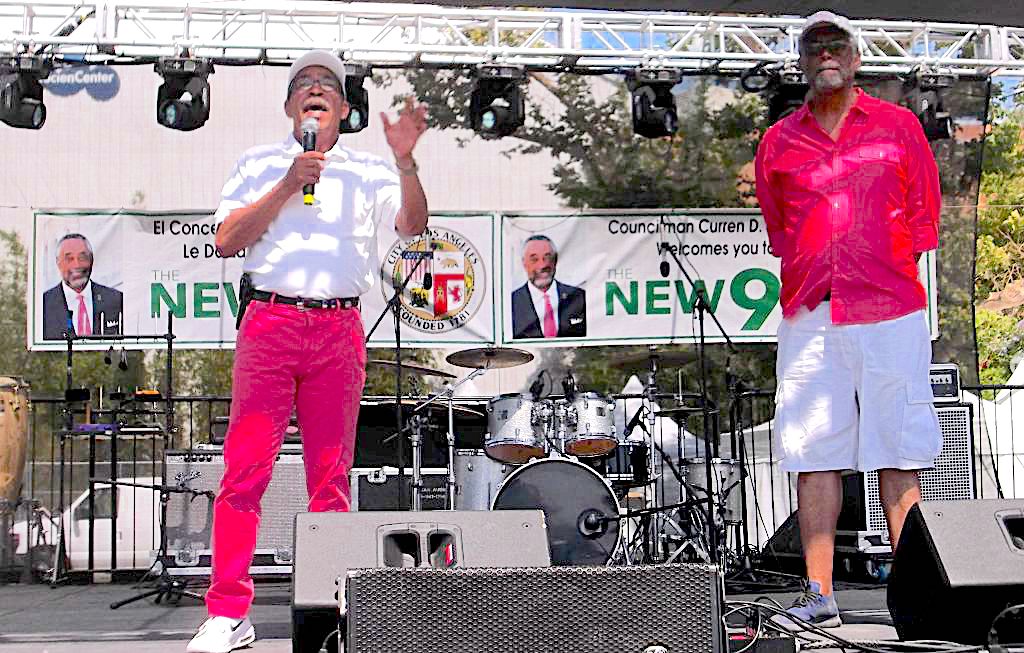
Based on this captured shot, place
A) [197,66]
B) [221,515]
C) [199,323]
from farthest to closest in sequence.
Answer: [199,323]
[197,66]
[221,515]

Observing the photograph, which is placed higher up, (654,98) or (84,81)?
(84,81)

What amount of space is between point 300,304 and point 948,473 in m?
4.17

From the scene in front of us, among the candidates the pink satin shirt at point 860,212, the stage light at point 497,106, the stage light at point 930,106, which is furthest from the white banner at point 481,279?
the pink satin shirt at point 860,212

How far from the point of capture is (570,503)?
6.15m

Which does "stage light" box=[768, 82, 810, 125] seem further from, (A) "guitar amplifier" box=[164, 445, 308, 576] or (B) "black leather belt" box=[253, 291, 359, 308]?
(B) "black leather belt" box=[253, 291, 359, 308]

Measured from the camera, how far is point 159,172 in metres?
7.64

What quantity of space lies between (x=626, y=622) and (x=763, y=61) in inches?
231

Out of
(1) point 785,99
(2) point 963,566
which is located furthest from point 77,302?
(2) point 963,566

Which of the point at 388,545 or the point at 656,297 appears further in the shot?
the point at 656,297

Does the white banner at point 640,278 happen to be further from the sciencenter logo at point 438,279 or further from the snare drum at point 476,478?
the snare drum at point 476,478

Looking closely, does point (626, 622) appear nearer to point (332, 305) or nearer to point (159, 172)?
point (332, 305)

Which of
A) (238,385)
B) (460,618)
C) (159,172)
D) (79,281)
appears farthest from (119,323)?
(460,618)

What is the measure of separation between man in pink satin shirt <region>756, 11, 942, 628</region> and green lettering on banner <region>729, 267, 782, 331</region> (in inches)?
158

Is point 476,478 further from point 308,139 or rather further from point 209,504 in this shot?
point 308,139
